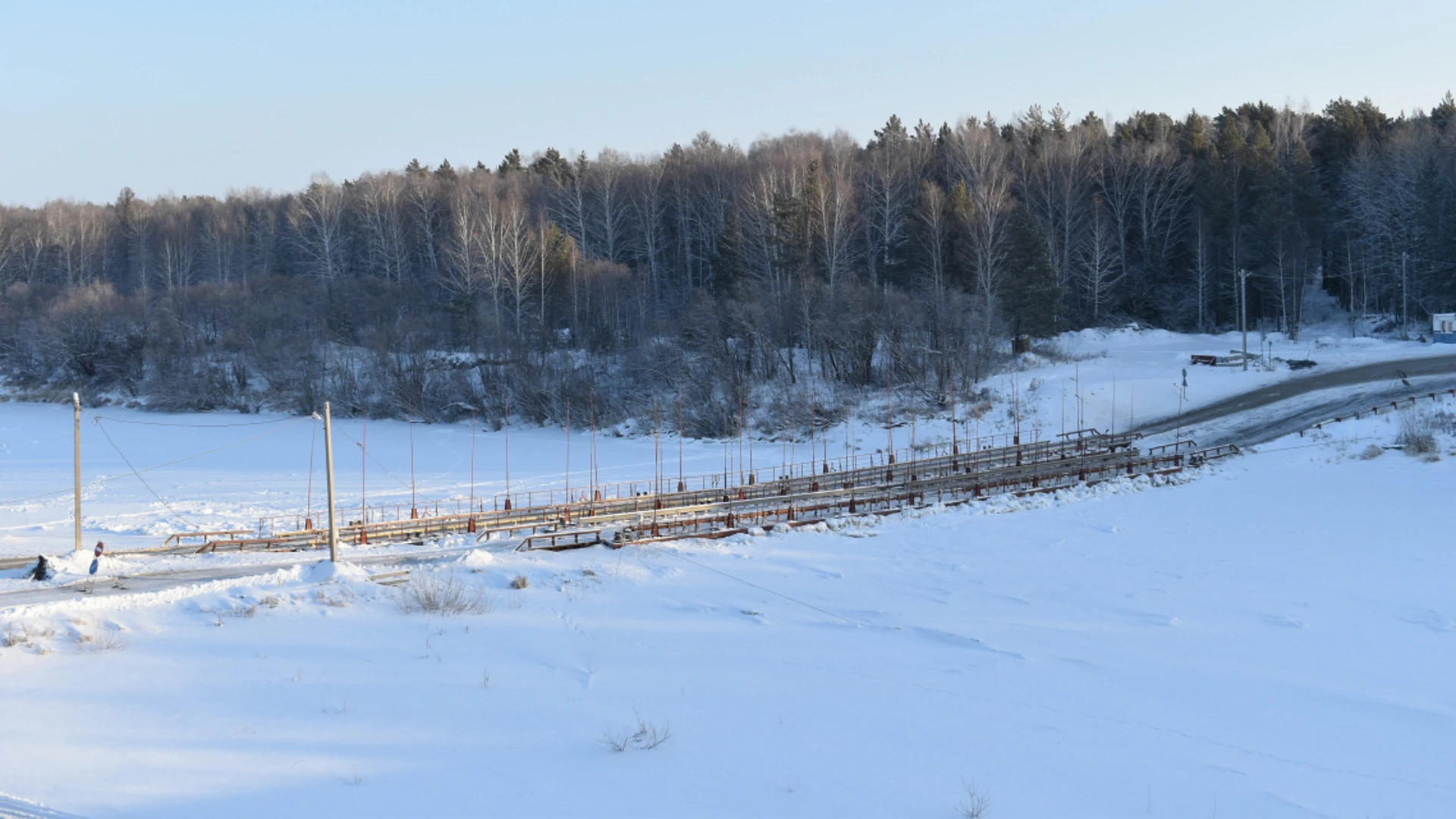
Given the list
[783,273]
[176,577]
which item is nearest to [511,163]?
[783,273]

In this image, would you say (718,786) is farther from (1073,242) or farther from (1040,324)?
(1073,242)

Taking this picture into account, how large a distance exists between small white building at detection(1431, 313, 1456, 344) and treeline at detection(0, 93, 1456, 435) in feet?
18.8

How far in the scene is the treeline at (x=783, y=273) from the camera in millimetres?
57000

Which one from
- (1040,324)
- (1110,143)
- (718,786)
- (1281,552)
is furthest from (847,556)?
(1110,143)

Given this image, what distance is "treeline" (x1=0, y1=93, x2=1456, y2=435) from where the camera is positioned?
187ft

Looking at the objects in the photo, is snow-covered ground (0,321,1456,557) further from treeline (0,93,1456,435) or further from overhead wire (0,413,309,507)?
treeline (0,93,1456,435)

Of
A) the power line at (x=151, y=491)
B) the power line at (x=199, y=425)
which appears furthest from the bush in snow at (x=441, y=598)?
the power line at (x=199, y=425)

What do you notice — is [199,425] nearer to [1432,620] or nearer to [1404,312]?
[1432,620]

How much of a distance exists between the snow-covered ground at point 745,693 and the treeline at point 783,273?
3314cm

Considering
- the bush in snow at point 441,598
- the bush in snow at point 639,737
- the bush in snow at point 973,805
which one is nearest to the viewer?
the bush in snow at point 973,805

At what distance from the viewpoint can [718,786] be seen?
32.0 ft

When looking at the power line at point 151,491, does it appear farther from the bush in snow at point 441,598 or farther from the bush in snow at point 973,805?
the bush in snow at point 973,805

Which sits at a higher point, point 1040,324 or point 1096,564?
point 1040,324

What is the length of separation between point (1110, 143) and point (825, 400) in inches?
1691
